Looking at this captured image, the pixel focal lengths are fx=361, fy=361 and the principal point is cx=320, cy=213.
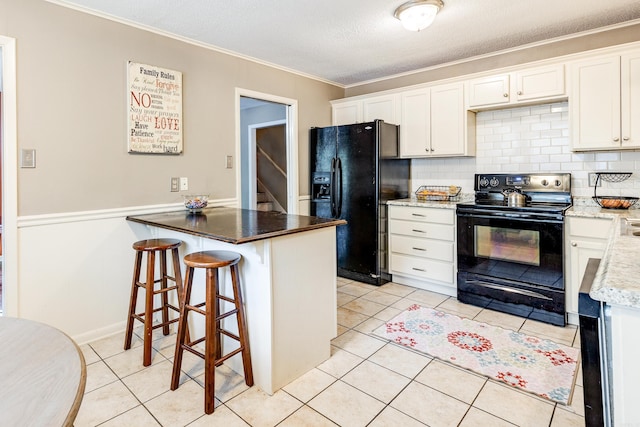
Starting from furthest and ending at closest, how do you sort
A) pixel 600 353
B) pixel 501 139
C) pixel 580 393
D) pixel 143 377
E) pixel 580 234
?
pixel 501 139, pixel 580 234, pixel 143 377, pixel 580 393, pixel 600 353

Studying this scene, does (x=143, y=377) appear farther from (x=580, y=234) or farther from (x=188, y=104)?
(x=580, y=234)

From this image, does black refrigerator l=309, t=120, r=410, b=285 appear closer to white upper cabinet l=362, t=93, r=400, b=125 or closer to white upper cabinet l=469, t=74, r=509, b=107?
white upper cabinet l=362, t=93, r=400, b=125

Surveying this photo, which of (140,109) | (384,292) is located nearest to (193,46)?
(140,109)

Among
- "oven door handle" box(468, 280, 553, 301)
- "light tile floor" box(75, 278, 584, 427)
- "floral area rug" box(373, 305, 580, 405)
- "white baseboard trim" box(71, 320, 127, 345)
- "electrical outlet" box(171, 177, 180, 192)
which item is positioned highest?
"electrical outlet" box(171, 177, 180, 192)

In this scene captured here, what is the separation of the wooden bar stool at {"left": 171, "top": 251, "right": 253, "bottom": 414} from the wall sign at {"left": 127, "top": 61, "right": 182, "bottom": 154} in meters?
Answer: 1.29

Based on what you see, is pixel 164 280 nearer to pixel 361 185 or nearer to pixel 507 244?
pixel 361 185

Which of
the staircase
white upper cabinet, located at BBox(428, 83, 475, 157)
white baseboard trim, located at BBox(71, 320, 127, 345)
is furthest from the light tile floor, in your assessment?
the staircase

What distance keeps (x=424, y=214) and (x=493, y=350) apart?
1.49 m

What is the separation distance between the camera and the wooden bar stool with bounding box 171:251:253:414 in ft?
6.08

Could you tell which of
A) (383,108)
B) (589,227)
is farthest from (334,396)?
(383,108)

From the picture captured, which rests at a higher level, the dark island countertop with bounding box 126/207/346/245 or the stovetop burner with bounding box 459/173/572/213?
the stovetop burner with bounding box 459/173/572/213

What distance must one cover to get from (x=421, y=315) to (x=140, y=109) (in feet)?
9.21

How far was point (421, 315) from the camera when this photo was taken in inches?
120

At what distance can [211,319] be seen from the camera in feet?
6.18
